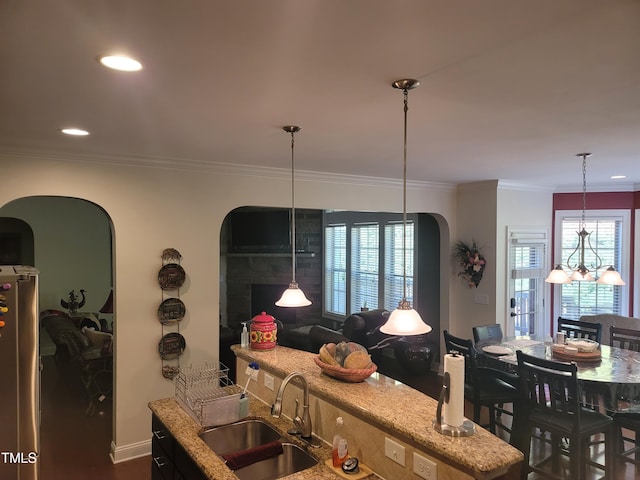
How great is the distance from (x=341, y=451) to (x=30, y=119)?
2554mm

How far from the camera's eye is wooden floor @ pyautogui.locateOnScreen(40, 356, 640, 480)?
3.69 meters

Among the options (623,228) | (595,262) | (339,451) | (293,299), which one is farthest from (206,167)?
(623,228)

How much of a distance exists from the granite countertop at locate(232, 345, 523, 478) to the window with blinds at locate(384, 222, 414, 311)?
465 centimetres

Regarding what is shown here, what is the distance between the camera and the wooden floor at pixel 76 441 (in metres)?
3.69

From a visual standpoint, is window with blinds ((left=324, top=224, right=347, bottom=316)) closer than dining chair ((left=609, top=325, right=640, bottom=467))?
No

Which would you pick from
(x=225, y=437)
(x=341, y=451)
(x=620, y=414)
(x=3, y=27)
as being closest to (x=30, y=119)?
(x=3, y=27)

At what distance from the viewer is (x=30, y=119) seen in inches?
104

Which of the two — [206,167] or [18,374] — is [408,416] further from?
[206,167]

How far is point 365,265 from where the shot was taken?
7.88 meters

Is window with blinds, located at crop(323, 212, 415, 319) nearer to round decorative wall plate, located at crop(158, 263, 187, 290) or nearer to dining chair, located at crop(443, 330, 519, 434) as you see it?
dining chair, located at crop(443, 330, 519, 434)

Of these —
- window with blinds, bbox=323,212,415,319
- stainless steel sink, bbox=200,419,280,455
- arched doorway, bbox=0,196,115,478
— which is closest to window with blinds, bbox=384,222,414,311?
window with blinds, bbox=323,212,415,319

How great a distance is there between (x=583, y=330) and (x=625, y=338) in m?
0.40

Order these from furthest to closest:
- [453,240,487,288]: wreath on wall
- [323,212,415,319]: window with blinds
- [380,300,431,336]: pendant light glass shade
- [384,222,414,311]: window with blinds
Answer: [323,212,415,319]: window with blinds → [384,222,414,311]: window with blinds → [453,240,487,288]: wreath on wall → [380,300,431,336]: pendant light glass shade

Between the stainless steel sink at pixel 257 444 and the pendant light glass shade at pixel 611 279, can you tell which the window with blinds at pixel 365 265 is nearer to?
the pendant light glass shade at pixel 611 279
